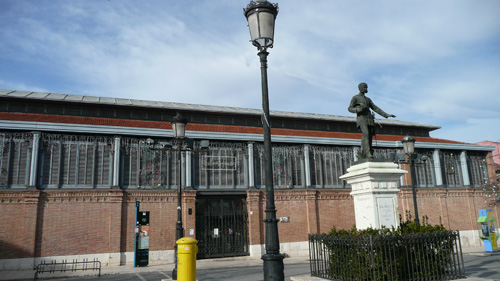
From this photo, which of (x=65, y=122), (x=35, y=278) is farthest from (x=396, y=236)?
(x=65, y=122)

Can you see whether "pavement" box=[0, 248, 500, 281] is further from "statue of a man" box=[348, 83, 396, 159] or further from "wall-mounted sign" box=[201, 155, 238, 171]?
"statue of a man" box=[348, 83, 396, 159]

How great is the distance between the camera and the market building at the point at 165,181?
18.8m

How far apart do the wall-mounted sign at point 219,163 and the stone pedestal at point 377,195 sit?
1357cm

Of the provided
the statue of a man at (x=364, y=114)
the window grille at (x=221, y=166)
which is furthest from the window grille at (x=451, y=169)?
the statue of a man at (x=364, y=114)

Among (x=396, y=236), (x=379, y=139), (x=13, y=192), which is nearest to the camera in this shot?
(x=396, y=236)

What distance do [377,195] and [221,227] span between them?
13.9 metres

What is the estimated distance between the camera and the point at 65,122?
20.3 metres

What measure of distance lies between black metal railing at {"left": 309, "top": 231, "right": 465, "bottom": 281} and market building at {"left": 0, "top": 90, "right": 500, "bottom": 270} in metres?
8.73

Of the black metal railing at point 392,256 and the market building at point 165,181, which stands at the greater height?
the market building at point 165,181

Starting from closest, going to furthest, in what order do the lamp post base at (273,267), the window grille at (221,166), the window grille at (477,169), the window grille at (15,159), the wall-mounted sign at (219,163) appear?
1. the lamp post base at (273,267)
2. the window grille at (15,159)
3. the window grille at (221,166)
4. the wall-mounted sign at (219,163)
5. the window grille at (477,169)

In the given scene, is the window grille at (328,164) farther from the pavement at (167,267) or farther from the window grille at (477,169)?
the window grille at (477,169)

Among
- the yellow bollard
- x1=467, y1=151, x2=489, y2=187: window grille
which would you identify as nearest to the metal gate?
the yellow bollard

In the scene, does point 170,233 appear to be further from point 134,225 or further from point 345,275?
point 345,275

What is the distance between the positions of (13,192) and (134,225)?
579cm
